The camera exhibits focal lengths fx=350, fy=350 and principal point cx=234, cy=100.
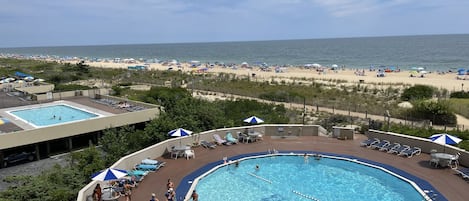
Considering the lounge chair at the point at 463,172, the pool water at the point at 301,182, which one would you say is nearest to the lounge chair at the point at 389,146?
the pool water at the point at 301,182

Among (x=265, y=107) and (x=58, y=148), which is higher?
(x=265, y=107)

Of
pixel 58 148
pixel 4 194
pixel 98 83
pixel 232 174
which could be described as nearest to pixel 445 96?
pixel 232 174

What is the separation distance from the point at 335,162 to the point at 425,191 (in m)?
5.24

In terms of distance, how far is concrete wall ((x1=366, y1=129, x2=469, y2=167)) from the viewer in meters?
17.5

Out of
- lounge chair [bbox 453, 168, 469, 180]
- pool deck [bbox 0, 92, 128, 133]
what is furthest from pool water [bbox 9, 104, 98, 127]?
lounge chair [bbox 453, 168, 469, 180]

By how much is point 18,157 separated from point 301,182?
59.6ft

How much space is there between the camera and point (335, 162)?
1953 cm

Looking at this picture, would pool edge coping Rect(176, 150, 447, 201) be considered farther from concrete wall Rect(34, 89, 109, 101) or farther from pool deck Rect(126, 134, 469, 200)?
concrete wall Rect(34, 89, 109, 101)

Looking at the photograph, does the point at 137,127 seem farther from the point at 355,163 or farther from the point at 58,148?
the point at 355,163

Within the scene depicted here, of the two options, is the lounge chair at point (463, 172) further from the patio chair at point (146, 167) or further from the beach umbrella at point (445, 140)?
the patio chair at point (146, 167)

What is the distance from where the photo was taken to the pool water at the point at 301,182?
51.7 feet

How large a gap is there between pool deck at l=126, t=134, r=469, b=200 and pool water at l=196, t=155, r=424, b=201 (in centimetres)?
117

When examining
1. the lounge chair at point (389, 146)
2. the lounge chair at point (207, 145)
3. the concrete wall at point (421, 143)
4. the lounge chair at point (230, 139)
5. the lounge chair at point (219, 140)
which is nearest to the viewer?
the concrete wall at point (421, 143)

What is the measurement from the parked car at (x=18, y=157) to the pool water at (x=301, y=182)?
13636 millimetres
